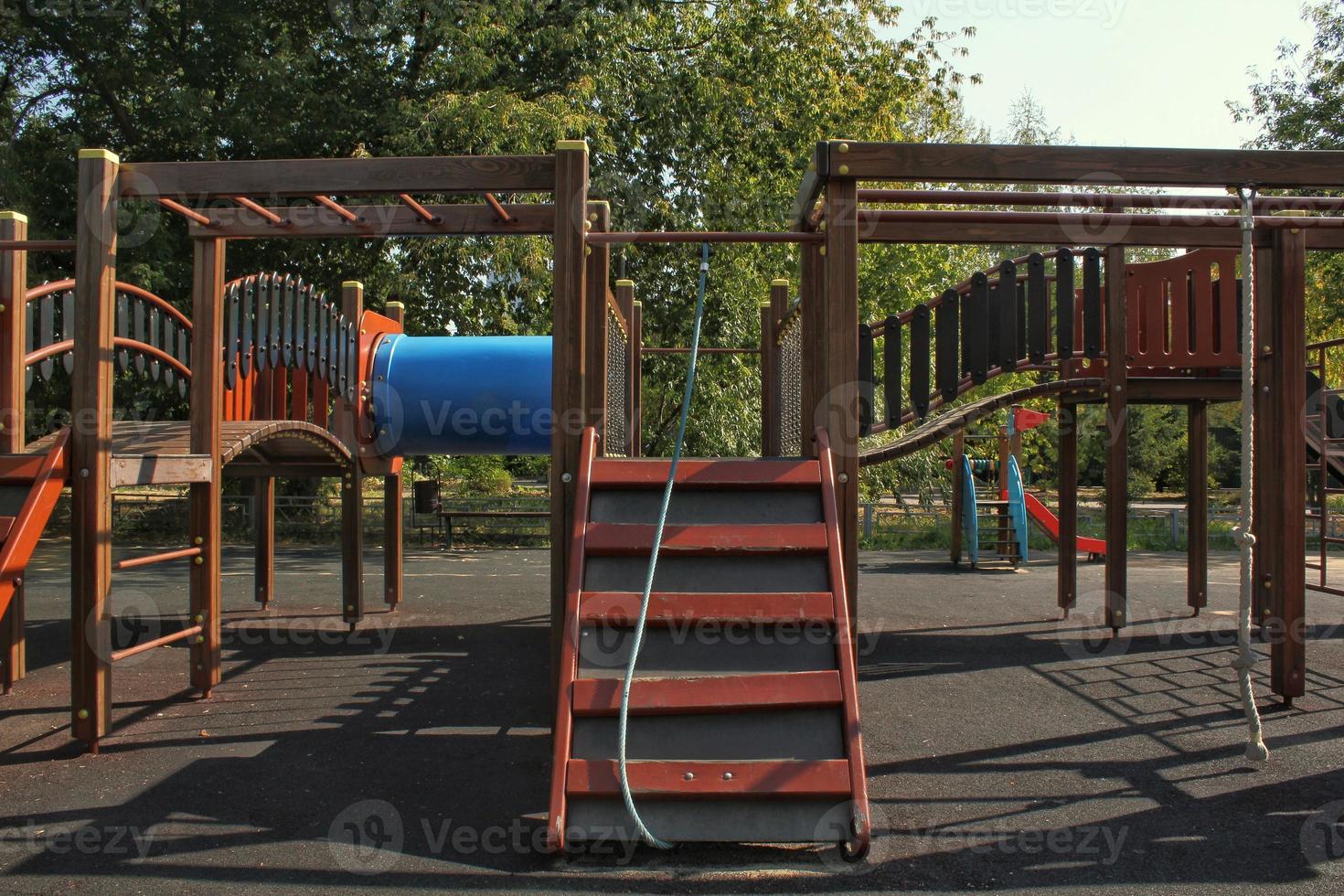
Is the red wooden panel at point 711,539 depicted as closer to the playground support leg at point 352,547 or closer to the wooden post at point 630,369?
the wooden post at point 630,369

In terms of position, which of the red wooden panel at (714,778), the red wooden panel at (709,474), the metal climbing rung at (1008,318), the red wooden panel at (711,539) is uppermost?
the metal climbing rung at (1008,318)

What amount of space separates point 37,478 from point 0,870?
6.59 feet

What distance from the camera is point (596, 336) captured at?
507 centimetres

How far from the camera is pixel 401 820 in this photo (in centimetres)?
393

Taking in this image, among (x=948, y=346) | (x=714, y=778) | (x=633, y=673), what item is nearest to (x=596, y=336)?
(x=633, y=673)

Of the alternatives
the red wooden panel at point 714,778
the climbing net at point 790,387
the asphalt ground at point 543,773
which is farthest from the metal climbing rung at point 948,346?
the red wooden panel at point 714,778

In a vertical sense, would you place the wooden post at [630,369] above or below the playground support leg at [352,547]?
above

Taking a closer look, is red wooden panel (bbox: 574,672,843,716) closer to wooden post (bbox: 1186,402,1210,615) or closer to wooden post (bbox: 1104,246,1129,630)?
wooden post (bbox: 1104,246,1129,630)

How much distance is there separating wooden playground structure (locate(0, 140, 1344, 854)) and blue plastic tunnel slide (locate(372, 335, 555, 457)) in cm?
89

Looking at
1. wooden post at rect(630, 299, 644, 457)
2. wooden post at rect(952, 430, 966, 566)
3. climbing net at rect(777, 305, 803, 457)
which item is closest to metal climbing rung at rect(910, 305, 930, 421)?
climbing net at rect(777, 305, 803, 457)

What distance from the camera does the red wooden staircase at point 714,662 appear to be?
3.54m

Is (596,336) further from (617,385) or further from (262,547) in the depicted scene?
(262,547)

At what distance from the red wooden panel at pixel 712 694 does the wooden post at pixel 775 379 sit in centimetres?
404

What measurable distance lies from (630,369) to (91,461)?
422cm
